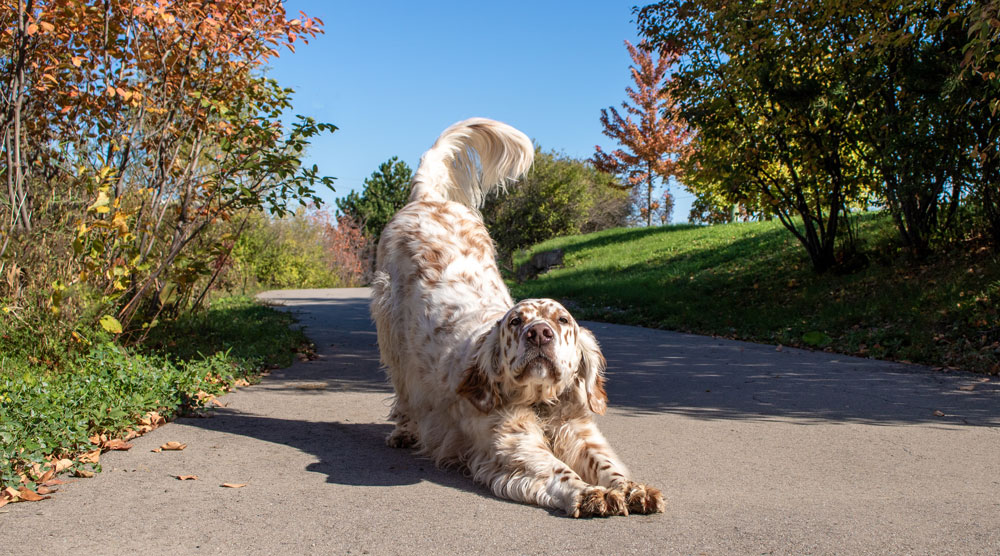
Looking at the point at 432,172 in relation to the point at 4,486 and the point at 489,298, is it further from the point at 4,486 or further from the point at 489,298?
the point at 4,486

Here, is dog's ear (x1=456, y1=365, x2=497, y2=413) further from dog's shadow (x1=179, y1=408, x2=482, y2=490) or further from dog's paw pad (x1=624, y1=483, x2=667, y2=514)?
dog's paw pad (x1=624, y1=483, x2=667, y2=514)

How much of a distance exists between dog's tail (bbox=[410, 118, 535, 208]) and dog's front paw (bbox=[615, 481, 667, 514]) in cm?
340

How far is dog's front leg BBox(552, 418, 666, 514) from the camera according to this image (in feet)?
11.6

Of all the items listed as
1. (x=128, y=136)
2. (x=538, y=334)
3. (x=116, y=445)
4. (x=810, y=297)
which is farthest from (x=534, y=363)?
(x=810, y=297)

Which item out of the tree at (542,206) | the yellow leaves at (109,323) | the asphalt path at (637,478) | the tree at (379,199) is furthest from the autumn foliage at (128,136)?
the tree at (379,199)

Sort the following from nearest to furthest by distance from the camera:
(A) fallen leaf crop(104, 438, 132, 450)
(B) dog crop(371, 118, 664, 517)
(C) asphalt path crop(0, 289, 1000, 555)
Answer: (C) asphalt path crop(0, 289, 1000, 555)
(B) dog crop(371, 118, 664, 517)
(A) fallen leaf crop(104, 438, 132, 450)

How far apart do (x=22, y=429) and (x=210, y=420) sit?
4.99 feet

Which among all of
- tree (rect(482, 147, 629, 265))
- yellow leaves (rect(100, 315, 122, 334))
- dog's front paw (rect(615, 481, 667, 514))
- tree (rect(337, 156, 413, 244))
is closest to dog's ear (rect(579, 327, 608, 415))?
dog's front paw (rect(615, 481, 667, 514))

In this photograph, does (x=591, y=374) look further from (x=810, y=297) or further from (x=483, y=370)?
(x=810, y=297)

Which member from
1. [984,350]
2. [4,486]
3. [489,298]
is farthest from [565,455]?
[984,350]

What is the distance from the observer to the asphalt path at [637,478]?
3.15m

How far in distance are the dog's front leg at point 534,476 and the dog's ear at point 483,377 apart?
0.13 meters

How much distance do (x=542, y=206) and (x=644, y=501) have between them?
99.6 ft

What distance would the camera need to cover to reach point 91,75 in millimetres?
7371
